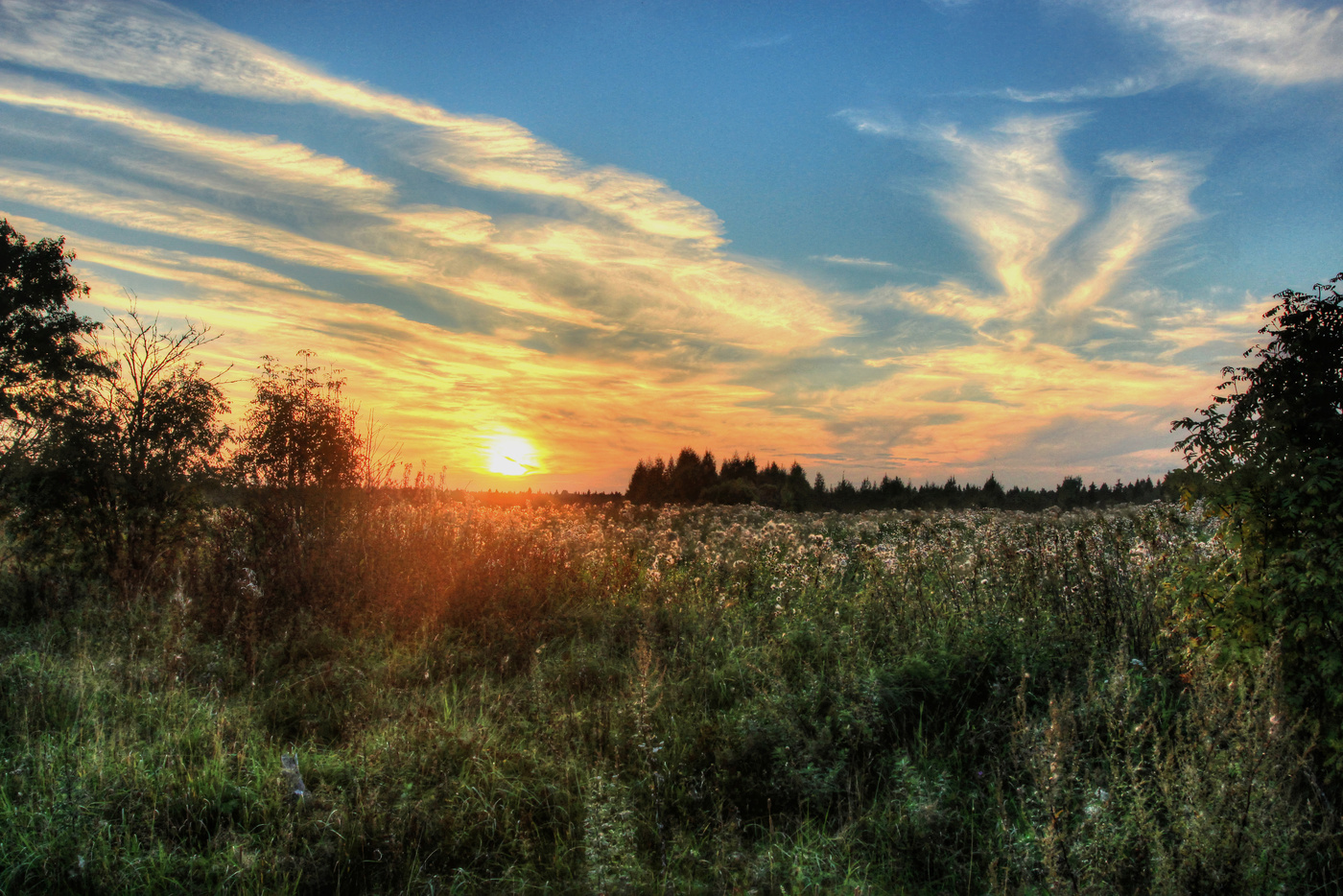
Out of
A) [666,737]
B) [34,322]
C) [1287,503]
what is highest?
[34,322]

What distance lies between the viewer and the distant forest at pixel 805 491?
3747 cm

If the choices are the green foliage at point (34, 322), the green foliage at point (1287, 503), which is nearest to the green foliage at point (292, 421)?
the green foliage at point (34, 322)

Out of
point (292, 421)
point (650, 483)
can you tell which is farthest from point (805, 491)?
point (292, 421)

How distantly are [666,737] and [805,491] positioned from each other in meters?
41.4

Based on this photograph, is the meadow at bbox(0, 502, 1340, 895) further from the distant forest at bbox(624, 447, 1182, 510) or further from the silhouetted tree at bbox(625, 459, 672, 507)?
the silhouetted tree at bbox(625, 459, 672, 507)

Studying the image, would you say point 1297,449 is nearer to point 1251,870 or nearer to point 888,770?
point 1251,870

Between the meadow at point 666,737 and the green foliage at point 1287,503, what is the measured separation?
0.24 meters

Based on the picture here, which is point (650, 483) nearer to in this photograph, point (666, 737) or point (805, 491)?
point (805, 491)

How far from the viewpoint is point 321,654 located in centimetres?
689

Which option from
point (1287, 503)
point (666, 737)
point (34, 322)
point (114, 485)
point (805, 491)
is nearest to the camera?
point (1287, 503)

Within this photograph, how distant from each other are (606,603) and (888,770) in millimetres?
4241

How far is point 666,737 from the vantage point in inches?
189

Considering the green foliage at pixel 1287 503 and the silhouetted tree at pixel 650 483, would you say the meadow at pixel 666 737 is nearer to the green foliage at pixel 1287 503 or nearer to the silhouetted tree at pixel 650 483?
the green foliage at pixel 1287 503

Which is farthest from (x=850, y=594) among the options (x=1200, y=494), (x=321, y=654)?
→ (x=321, y=654)
